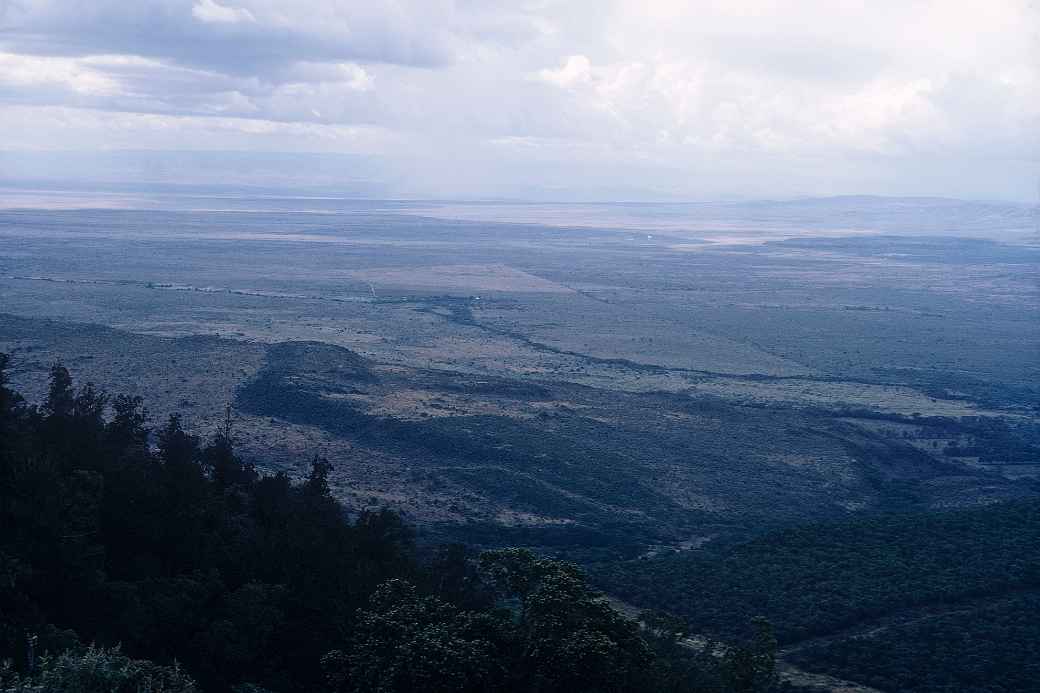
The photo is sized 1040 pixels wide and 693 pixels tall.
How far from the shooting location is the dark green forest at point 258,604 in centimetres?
1248

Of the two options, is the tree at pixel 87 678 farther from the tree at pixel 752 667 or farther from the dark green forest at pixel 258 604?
the tree at pixel 752 667

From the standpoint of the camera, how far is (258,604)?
50.8ft

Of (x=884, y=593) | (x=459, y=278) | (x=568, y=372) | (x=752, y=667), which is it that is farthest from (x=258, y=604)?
(x=459, y=278)

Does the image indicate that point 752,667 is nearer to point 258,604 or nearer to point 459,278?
point 258,604

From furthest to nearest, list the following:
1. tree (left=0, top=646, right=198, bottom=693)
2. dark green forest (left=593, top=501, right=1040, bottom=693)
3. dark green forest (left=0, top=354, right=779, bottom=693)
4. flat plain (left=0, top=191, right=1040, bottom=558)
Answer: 1. flat plain (left=0, top=191, right=1040, bottom=558)
2. dark green forest (left=593, top=501, right=1040, bottom=693)
3. dark green forest (left=0, top=354, right=779, bottom=693)
4. tree (left=0, top=646, right=198, bottom=693)

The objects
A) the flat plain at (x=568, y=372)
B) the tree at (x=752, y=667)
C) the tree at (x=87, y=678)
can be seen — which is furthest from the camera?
the flat plain at (x=568, y=372)

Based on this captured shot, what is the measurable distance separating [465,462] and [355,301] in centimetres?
4140

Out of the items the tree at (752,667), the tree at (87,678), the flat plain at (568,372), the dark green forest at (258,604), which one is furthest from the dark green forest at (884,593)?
the tree at (87,678)

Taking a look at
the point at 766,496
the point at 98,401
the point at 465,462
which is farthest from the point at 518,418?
the point at 98,401

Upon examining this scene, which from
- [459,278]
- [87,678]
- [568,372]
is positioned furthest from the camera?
[459,278]

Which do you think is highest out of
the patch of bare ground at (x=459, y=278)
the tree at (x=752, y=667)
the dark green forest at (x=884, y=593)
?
the patch of bare ground at (x=459, y=278)

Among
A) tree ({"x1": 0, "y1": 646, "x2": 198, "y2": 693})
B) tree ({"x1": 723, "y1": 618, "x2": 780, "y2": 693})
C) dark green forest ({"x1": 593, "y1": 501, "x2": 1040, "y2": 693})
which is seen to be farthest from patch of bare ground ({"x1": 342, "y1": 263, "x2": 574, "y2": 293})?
tree ({"x1": 0, "y1": 646, "x2": 198, "y2": 693})

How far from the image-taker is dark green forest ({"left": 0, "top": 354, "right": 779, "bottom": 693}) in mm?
12484

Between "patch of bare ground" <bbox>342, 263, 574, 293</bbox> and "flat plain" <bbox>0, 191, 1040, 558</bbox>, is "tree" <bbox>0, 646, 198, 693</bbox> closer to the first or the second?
"flat plain" <bbox>0, 191, 1040, 558</bbox>
